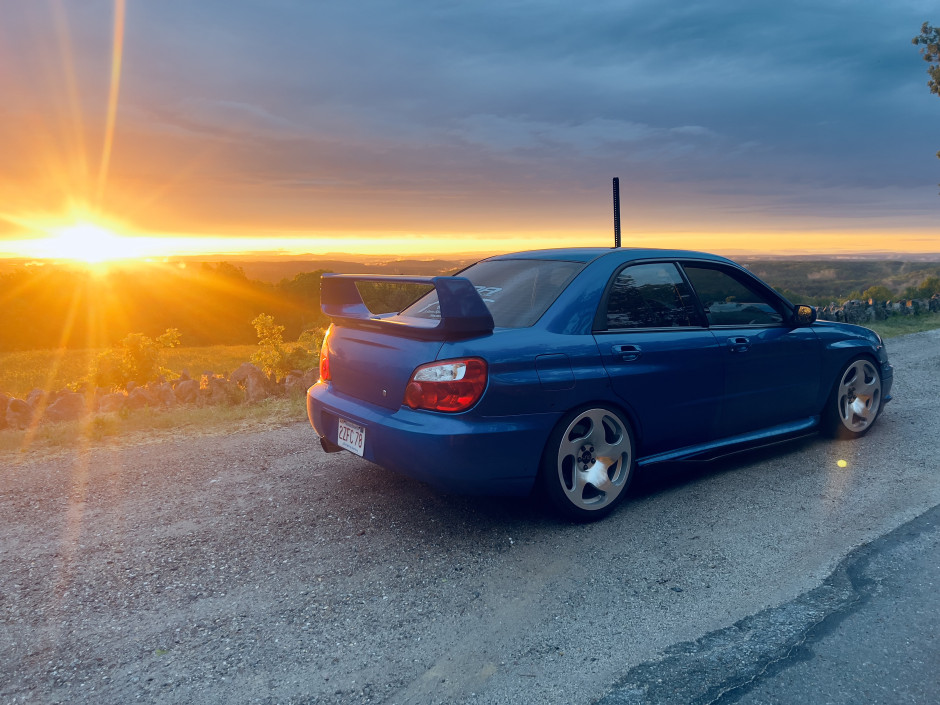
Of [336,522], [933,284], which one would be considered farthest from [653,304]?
[933,284]

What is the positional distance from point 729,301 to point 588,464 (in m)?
1.70

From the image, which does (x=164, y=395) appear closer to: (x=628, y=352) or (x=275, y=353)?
(x=275, y=353)

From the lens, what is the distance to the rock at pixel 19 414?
7.10m

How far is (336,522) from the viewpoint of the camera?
3.88m

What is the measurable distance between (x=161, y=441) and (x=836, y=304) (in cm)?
1580

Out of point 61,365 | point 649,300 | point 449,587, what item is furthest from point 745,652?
point 61,365

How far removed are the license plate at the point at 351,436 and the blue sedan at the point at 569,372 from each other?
1 centimetres

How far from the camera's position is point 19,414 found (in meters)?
7.21

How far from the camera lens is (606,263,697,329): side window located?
401 cm

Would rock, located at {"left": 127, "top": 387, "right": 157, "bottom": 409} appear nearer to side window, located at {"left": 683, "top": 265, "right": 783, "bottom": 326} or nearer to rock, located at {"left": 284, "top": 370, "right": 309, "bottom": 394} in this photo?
rock, located at {"left": 284, "top": 370, "right": 309, "bottom": 394}

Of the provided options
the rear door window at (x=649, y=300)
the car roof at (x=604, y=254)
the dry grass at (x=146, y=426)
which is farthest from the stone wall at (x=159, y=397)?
the rear door window at (x=649, y=300)

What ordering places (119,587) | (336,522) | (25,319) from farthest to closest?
(25,319) < (336,522) < (119,587)

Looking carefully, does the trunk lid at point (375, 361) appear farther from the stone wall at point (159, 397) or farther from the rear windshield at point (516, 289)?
the stone wall at point (159, 397)

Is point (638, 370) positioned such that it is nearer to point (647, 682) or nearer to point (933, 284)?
point (647, 682)
